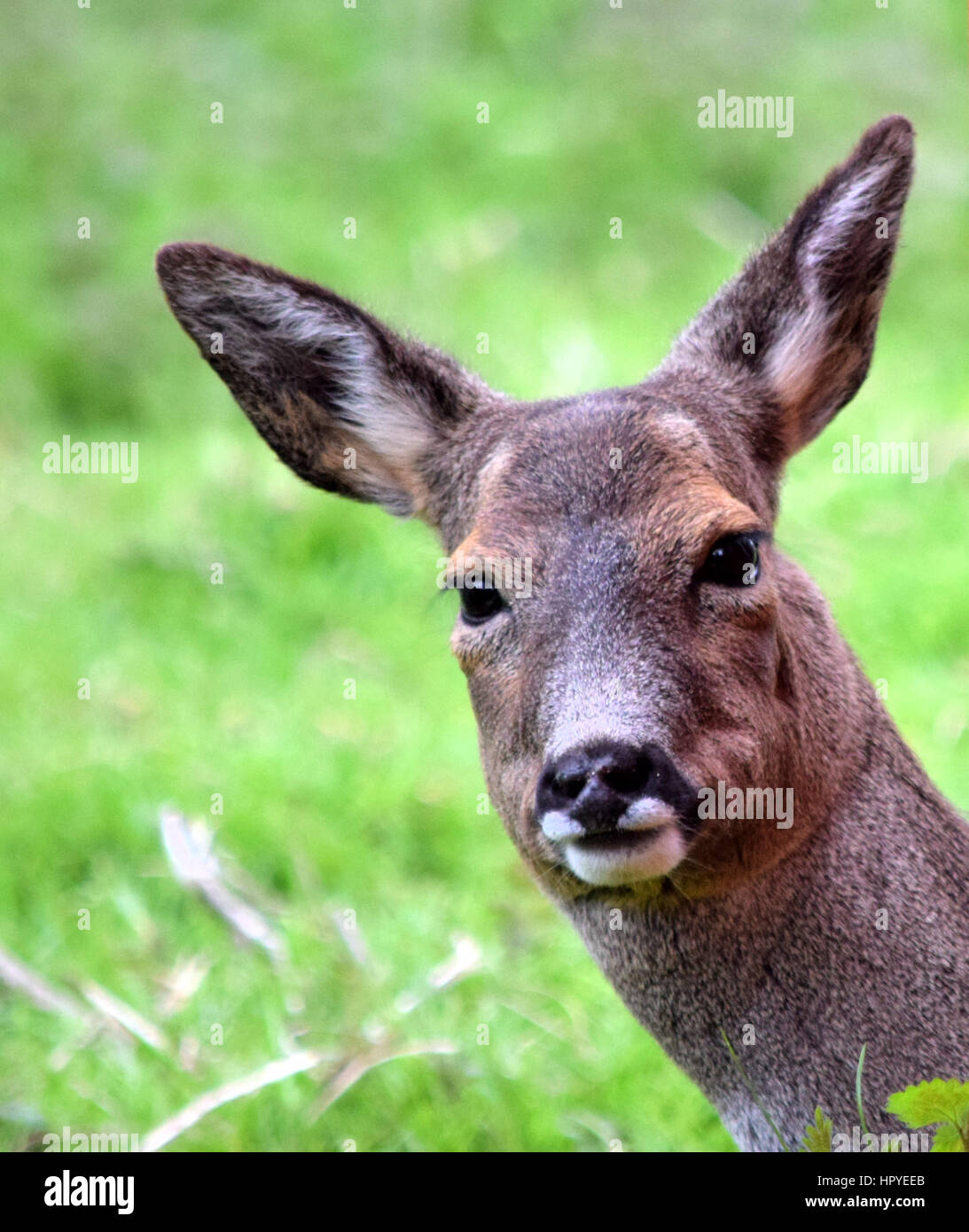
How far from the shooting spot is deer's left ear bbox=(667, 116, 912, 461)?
14.0 feet

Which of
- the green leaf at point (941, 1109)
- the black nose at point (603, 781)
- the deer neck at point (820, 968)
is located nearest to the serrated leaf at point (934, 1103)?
the green leaf at point (941, 1109)

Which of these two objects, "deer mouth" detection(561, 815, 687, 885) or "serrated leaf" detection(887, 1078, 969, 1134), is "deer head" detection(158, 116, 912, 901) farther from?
"serrated leaf" detection(887, 1078, 969, 1134)

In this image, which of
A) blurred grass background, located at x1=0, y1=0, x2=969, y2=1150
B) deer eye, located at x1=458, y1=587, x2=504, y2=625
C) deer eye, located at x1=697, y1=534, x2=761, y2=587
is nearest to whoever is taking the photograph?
deer eye, located at x1=697, y1=534, x2=761, y2=587

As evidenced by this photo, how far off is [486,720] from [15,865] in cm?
325

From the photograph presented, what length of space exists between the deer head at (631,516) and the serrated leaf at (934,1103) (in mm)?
625

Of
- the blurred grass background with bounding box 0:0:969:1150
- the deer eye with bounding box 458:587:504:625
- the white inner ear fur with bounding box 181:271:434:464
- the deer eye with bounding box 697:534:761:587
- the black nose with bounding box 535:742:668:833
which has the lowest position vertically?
the blurred grass background with bounding box 0:0:969:1150

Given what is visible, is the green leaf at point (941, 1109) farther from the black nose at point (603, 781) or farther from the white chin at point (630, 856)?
the black nose at point (603, 781)

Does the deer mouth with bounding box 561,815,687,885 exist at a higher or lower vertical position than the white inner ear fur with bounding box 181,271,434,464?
lower

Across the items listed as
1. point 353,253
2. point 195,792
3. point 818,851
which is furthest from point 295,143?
point 818,851

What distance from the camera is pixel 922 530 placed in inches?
352

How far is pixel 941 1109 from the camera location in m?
3.55

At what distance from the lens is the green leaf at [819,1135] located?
363cm

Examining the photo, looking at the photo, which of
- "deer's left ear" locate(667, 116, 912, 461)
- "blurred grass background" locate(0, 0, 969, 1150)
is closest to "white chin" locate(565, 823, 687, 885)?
"deer's left ear" locate(667, 116, 912, 461)
